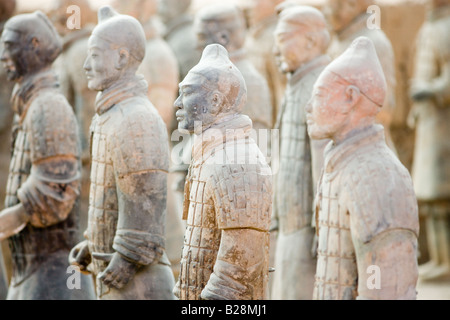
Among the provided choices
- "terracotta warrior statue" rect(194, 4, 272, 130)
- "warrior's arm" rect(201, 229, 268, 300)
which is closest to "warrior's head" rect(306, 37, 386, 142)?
"warrior's arm" rect(201, 229, 268, 300)

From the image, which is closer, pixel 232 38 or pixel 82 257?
pixel 82 257

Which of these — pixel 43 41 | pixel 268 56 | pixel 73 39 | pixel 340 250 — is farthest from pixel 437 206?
pixel 340 250

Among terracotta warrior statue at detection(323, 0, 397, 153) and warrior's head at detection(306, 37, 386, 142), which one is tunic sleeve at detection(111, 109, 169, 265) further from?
terracotta warrior statue at detection(323, 0, 397, 153)

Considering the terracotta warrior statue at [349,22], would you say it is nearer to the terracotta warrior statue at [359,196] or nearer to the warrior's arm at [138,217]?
the warrior's arm at [138,217]

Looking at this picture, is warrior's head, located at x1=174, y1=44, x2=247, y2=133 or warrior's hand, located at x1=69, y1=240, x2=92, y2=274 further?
warrior's hand, located at x1=69, y1=240, x2=92, y2=274

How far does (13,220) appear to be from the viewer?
7.06 m

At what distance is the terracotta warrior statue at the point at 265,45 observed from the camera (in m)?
10.1

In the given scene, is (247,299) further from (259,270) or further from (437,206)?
(437,206)

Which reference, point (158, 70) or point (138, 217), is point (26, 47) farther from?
point (158, 70)

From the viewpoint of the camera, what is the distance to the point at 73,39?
980cm

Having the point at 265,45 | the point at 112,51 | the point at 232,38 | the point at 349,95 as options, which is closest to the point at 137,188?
the point at 112,51

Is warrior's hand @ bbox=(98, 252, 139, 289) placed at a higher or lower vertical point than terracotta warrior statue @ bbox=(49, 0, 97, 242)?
lower

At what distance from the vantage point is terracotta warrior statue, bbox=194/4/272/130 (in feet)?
26.3

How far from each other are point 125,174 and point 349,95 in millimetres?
1328
